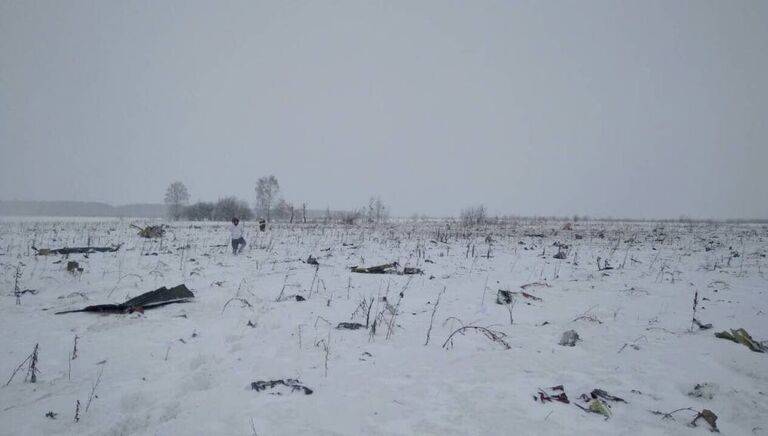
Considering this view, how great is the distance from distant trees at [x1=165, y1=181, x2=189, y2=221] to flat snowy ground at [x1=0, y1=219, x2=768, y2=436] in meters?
61.0

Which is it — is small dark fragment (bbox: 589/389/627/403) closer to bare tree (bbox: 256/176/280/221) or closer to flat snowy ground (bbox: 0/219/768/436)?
flat snowy ground (bbox: 0/219/768/436)

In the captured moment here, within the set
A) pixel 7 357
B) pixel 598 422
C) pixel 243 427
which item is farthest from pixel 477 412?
pixel 7 357

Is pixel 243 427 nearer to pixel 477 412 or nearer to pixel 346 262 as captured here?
pixel 477 412

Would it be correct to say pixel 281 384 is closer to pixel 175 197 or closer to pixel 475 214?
pixel 475 214

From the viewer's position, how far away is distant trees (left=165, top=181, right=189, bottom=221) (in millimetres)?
62719

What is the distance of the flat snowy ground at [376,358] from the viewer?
9.64 feet

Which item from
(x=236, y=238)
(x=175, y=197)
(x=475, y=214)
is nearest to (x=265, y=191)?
(x=175, y=197)

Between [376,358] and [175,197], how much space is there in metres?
68.7

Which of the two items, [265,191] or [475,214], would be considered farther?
[265,191]

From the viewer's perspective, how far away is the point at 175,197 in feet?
207

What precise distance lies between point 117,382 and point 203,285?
4.15m

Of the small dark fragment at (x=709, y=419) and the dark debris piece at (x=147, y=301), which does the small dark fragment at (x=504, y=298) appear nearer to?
the small dark fragment at (x=709, y=419)

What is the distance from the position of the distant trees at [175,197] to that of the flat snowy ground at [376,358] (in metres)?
61.0

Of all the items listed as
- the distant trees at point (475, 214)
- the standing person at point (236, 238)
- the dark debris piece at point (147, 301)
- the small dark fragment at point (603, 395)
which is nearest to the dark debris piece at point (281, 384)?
the small dark fragment at point (603, 395)
